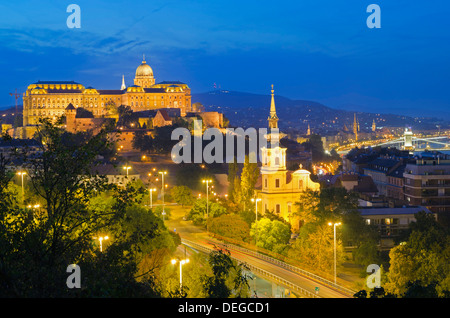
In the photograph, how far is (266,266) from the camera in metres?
36.8

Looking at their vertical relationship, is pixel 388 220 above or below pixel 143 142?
below

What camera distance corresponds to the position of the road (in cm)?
3151

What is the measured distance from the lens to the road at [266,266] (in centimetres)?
3151

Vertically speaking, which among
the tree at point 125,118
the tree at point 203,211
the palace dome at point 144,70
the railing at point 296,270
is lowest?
the railing at point 296,270

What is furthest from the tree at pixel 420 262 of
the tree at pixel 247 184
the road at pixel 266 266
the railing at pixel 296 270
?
the tree at pixel 247 184

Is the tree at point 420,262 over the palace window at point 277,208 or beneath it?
beneath

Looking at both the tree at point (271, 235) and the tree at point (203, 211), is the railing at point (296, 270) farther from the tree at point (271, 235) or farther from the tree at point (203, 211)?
the tree at point (203, 211)

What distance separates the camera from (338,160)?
5605 inches

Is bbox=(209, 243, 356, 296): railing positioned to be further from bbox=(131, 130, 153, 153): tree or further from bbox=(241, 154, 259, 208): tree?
bbox=(131, 130, 153, 153): tree

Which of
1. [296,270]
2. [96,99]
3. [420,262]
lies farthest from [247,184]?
[96,99]

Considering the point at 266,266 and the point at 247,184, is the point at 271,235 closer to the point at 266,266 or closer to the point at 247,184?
the point at 266,266

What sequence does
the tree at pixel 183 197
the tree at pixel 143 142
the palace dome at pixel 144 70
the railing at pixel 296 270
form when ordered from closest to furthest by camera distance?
1. the railing at pixel 296 270
2. the tree at pixel 183 197
3. the tree at pixel 143 142
4. the palace dome at pixel 144 70

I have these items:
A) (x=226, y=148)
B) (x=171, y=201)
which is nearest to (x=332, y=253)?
(x=171, y=201)

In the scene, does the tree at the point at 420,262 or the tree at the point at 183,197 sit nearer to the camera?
the tree at the point at 420,262
